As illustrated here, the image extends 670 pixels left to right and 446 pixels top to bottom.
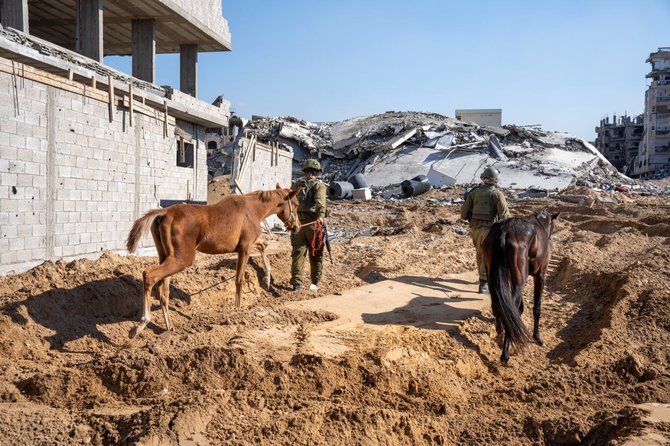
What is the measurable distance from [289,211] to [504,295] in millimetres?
3840

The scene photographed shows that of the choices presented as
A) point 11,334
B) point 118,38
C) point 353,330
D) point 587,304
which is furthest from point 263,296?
point 118,38

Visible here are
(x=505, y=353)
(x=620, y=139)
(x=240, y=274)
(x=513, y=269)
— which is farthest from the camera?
(x=620, y=139)

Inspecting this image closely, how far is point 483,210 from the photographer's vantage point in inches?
340

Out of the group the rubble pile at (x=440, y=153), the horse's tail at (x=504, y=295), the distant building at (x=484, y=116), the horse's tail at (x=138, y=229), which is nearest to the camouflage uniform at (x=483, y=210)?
the horse's tail at (x=504, y=295)

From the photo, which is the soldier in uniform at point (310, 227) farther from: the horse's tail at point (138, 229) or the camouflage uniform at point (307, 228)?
the horse's tail at point (138, 229)

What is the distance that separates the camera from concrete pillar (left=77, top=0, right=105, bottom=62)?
48.1 ft

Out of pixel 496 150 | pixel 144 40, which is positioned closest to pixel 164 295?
pixel 144 40

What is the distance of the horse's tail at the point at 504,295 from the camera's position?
5945mm

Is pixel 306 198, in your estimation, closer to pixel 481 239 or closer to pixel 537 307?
pixel 481 239

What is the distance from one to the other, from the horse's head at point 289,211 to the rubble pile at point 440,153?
21857 millimetres

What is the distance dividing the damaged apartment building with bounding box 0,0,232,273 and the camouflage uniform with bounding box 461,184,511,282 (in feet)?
20.7

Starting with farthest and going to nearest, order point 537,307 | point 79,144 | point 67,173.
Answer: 1. point 79,144
2. point 67,173
3. point 537,307

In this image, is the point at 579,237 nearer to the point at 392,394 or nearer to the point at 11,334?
the point at 392,394

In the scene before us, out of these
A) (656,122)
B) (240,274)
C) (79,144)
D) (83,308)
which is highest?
(656,122)
